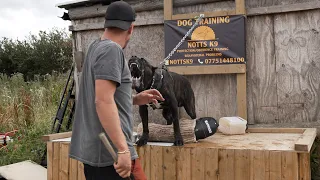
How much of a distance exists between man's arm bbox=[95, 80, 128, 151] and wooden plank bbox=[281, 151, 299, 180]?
5.90 ft

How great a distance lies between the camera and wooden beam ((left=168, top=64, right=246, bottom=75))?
4.89m

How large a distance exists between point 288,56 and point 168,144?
2.08 m

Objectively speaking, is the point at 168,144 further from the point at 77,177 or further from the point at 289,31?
the point at 289,31

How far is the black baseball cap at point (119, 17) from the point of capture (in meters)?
2.28

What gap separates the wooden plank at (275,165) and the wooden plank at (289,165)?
0.04 m

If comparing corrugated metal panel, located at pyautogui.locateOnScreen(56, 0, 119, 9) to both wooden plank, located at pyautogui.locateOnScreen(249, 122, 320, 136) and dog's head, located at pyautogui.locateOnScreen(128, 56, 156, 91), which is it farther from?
wooden plank, located at pyautogui.locateOnScreen(249, 122, 320, 136)

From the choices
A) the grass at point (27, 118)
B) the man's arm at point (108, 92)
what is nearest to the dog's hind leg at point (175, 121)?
the man's arm at point (108, 92)

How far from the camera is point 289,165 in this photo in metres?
3.24

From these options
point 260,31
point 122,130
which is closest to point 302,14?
point 260,31

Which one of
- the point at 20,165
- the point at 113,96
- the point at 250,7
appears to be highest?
the point at 250,7

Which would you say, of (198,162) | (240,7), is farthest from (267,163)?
(240,7)

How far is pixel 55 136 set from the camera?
4637 mm

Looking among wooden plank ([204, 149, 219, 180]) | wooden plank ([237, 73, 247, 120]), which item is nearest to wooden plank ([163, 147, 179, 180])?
wooden plank ([204, 149, 219, 180])

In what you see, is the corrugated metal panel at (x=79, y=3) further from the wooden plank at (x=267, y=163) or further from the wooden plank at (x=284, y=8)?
the wooden plank at (x=267, y=163)
